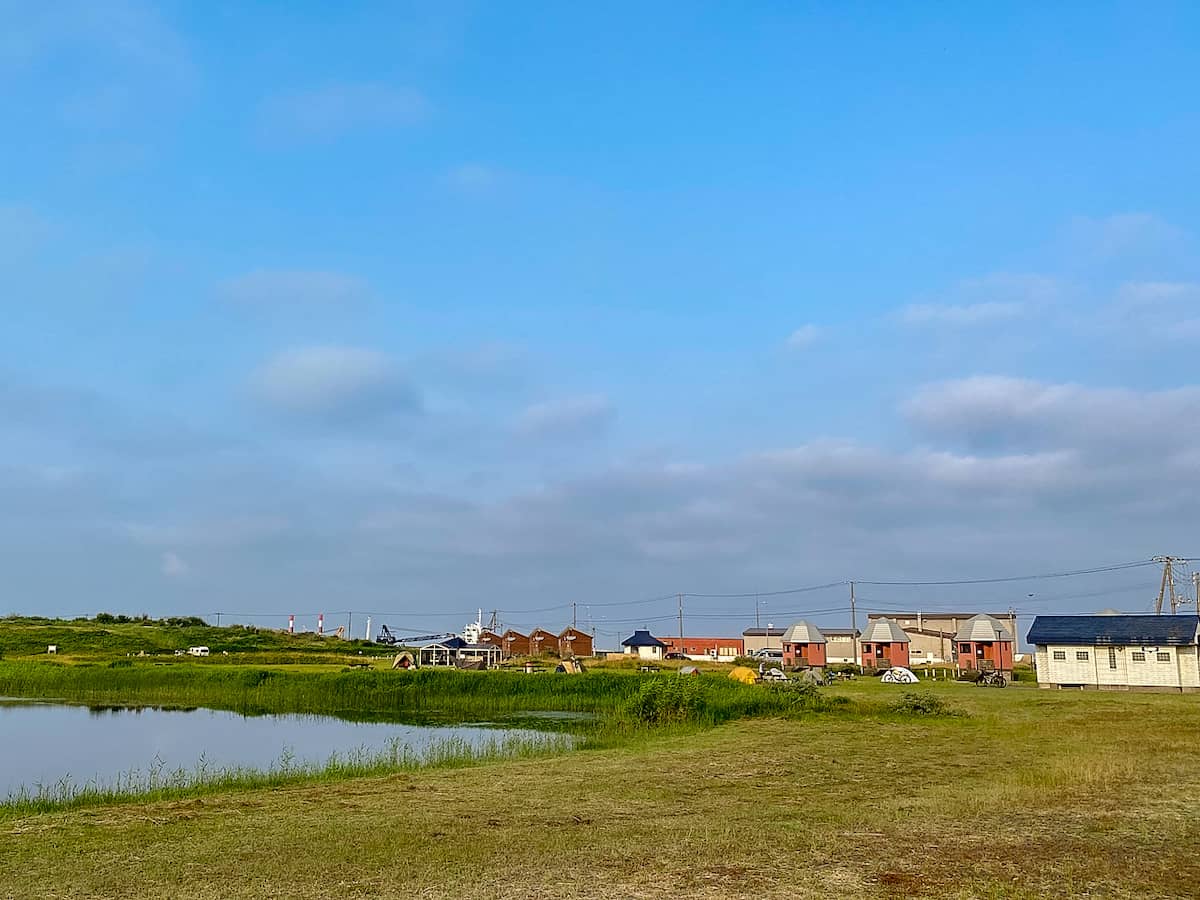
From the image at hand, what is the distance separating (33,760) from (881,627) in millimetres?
65222

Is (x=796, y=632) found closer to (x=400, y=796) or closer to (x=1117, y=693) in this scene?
(x=1117, y=693)

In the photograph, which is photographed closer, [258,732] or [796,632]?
[258,732]

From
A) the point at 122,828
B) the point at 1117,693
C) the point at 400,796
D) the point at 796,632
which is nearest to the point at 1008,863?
the point at 400,796

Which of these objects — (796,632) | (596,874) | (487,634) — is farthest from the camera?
(487,634)

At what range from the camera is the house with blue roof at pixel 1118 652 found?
138 ft

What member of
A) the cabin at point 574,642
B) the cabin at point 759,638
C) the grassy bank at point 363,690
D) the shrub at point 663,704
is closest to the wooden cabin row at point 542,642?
the cabin at point 574,642

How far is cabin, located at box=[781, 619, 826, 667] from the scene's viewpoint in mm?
76125

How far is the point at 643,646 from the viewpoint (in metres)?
102

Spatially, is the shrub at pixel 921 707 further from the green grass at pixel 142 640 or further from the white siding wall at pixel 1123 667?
the green grass at pixel 142 640

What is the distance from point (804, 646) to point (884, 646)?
7447mm

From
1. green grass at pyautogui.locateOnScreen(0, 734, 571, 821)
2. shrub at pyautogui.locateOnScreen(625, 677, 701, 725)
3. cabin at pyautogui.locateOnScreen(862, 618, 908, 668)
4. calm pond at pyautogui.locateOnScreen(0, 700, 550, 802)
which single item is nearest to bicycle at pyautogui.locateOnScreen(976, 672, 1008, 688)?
shrub at pyautogui.locateOnScreen(625, 677, 701, 725)

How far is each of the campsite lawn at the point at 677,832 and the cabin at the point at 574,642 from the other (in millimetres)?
79065

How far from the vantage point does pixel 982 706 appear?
34156 mm

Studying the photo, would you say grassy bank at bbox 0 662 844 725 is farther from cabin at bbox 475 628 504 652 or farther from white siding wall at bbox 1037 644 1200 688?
cabin at bbox 475 628 504 652
